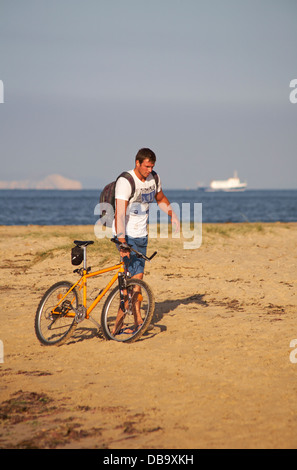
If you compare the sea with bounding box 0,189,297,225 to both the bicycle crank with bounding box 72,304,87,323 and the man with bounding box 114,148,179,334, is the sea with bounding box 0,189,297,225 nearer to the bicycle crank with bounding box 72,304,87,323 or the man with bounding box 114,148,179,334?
the man with bounding box 114,148,179,334

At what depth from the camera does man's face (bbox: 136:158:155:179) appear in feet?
21.4

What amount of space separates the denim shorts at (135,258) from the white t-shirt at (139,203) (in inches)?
2.5

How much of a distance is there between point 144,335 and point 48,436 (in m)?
3.11

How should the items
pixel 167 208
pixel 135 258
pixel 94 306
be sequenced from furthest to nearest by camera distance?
1. pixel 167 208
2. pixel 135 258
3. pixel 94 306

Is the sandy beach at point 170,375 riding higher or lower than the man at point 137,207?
lower

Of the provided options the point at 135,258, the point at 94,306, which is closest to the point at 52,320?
the point at 94,306

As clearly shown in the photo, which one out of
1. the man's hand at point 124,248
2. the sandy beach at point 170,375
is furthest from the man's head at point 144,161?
the sandy beach at point 170,375

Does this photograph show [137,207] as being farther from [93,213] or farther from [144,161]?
[93,213]

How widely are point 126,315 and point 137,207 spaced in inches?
53.7

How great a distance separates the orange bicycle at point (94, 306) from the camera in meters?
6.71

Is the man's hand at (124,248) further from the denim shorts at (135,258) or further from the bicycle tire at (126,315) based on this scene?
the bicycle tire at (126,315)

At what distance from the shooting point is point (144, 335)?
7238 mm

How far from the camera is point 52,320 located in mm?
7008
